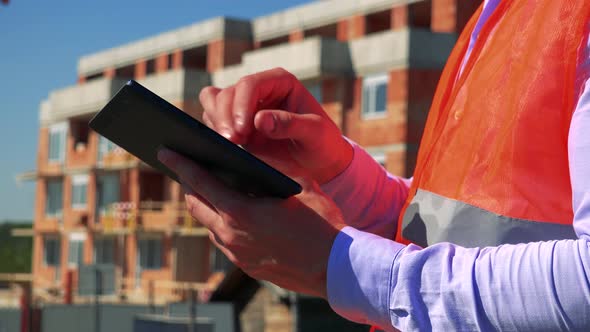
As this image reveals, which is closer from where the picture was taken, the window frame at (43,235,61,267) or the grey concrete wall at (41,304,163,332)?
the grey concrete wall at (41,304,163,332)

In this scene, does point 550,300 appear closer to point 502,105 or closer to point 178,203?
point 502,105

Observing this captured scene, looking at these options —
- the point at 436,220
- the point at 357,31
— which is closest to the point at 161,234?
the point at 357,31

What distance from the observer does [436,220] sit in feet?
6.22

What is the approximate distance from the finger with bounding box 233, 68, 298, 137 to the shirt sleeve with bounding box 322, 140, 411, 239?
239 mm

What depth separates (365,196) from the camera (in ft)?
7.70

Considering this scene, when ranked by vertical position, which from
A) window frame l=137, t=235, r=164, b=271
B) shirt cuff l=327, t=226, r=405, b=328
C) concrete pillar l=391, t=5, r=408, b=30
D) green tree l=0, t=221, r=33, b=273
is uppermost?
concrete pillar l=391, t=5, r=408, b=30

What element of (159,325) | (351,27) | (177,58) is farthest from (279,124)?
(177,58)

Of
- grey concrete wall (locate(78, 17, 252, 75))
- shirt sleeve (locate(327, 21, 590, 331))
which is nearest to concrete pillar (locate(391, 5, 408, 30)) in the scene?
grey concrete wall (locate(78, 17, 252, 75))

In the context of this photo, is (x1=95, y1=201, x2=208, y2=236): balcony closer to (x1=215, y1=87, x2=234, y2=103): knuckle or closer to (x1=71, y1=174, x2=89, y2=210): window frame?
(x1=71, y1=174, x2=89, y2=210): window frame

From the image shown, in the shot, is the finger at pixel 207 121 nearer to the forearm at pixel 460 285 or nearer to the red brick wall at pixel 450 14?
the forearm at pixel 460 285

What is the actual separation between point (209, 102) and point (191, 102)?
3547 centimetres

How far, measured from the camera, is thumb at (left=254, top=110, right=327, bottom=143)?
6.18 feet

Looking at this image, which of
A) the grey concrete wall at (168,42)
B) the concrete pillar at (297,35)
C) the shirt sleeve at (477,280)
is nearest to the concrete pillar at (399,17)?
the concrete pillar at (297,35)

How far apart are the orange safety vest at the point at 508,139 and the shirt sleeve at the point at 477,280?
85mm
